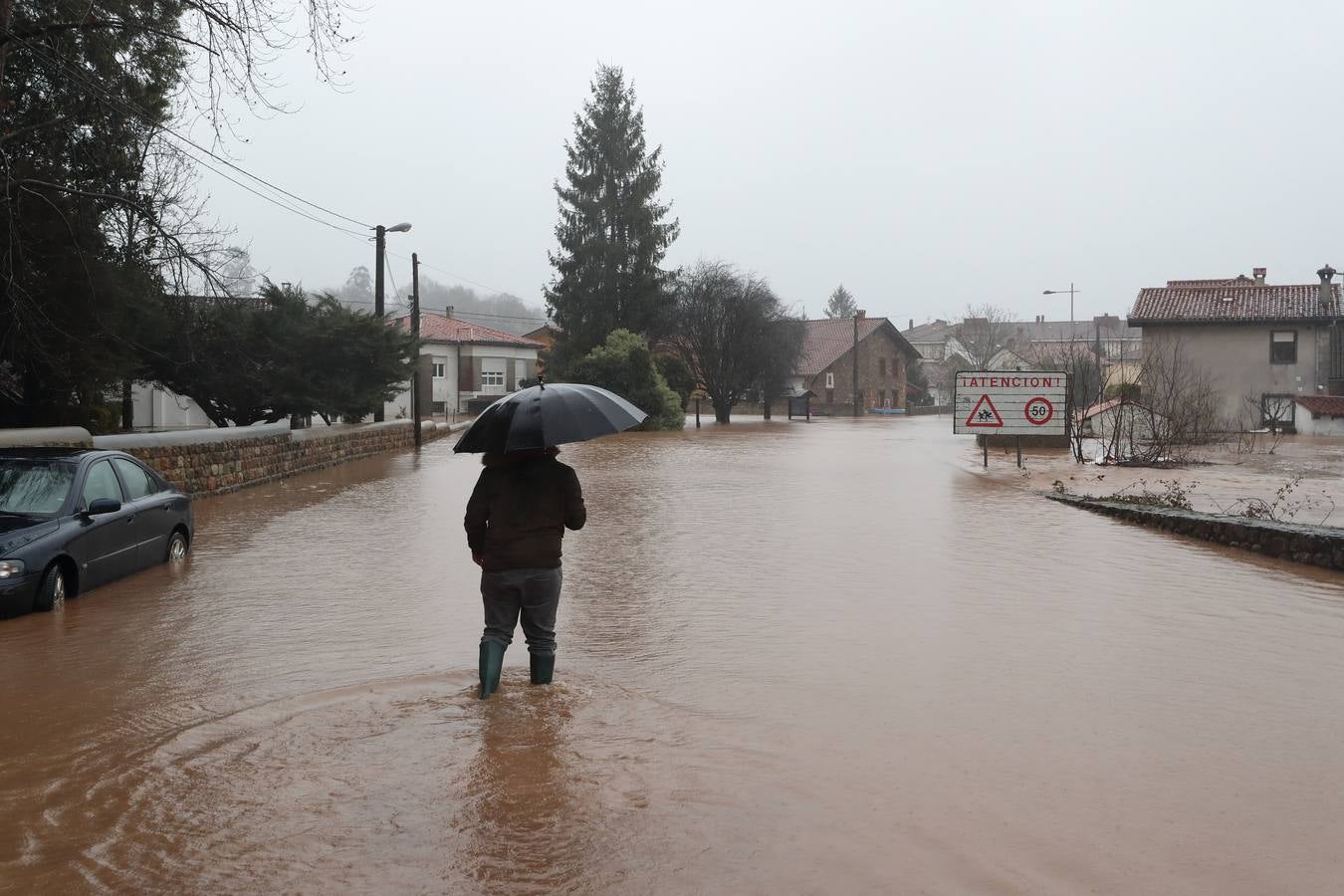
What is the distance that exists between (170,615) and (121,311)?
1239 centimetres

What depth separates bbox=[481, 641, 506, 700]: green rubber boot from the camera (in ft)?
21.8

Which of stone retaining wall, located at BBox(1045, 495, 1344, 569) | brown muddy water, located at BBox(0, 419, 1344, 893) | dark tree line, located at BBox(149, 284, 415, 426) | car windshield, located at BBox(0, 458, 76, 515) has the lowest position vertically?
brown muddy water, located at BBox(0, 419, 1344, 893)

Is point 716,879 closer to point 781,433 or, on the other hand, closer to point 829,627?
point 829,627

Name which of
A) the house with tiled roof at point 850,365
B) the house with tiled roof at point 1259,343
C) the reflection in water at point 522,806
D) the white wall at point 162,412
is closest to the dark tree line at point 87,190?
the reflection in water at point 522,806

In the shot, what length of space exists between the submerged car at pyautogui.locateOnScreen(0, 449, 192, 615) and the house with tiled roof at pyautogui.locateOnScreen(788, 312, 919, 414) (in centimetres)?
7061

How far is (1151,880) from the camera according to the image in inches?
169

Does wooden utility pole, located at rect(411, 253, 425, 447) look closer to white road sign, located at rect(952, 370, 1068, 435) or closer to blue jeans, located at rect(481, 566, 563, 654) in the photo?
white road sign, located at rect(952, 370, 1068, 435)

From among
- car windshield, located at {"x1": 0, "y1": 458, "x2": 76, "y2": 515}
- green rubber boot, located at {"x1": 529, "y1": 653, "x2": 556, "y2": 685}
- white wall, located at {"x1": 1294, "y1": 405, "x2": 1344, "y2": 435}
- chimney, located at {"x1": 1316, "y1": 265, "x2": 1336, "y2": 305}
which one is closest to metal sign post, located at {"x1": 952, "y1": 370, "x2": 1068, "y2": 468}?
white wall, located at {"x1": 1294, "y1": 405, "x2": 1344, "y2": 435}

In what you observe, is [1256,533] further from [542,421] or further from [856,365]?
[856,365]

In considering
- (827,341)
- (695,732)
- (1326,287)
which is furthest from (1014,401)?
(827,341)

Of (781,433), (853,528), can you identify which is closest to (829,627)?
(853,528)

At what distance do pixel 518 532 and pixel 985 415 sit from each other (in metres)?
23.8

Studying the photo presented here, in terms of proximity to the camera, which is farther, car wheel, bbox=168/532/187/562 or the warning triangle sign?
the warning triangle sign

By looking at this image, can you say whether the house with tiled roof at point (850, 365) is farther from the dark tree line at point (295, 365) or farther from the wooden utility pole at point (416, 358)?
the dark tree line at point (295, 365)
